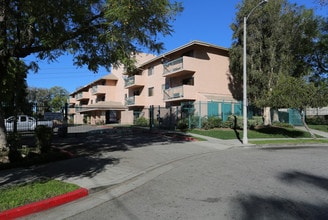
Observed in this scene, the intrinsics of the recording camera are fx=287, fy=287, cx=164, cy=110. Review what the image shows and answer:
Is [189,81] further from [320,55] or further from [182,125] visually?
[320,55]

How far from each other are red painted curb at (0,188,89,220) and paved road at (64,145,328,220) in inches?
25.9

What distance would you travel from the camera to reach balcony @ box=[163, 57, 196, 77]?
2814 cm

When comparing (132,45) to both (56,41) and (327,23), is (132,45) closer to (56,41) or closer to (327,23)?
(56,41)

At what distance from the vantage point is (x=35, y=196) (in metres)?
5.87

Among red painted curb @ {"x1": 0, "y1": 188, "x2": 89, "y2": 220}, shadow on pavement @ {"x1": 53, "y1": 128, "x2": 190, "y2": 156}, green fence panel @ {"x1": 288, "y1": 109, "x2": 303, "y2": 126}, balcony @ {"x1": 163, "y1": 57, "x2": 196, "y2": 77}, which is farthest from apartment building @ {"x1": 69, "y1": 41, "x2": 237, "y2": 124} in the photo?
red painted curb @ {"x1": 0, "y1": 188, "x2": 89, "y2": 220}

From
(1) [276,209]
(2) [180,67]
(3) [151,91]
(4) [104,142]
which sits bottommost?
(1) [276,209]

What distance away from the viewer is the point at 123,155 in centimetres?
1202

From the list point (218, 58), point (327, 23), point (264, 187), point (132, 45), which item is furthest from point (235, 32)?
point (264, 187)

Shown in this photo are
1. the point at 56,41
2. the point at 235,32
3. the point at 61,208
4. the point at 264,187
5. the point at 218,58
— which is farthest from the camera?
the point at 218,58

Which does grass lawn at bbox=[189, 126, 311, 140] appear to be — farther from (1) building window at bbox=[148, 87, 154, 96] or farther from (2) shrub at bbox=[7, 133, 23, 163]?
(1) building window at bbox=[148, 87, 154, 96]

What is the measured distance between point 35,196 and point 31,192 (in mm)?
360

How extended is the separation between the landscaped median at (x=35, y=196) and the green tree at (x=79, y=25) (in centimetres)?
488

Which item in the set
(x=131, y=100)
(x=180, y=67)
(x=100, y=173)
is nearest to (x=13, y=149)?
(x=100, y=173)

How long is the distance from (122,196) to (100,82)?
152 ft
